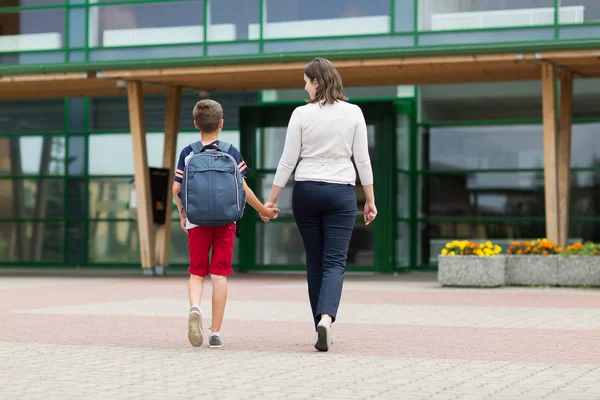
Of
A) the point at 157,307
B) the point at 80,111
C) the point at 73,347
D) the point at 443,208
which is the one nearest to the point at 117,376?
the point at 73,347

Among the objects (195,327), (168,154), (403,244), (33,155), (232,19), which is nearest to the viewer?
(195,327)

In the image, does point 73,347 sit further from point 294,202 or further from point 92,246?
point 92,246

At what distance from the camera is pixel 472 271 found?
1675 cm

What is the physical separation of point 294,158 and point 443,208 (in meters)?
14.9

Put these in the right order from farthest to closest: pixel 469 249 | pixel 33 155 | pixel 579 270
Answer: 1. pixel 33 155
2. pixel 469 249
3. pixel 579 270

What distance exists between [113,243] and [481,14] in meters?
9.11

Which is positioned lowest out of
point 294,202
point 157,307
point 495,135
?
point 157,307

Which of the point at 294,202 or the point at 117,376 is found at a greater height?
the point at 294,202

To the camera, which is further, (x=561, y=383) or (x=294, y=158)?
(x=294, y=158)

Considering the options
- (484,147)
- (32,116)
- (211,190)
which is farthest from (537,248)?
(32,116)

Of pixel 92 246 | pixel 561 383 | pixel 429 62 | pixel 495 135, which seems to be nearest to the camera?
pixel 561 383

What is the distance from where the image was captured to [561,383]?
615cm

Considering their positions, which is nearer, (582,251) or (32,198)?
(582,251)

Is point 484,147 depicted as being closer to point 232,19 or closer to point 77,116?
point 232,19
